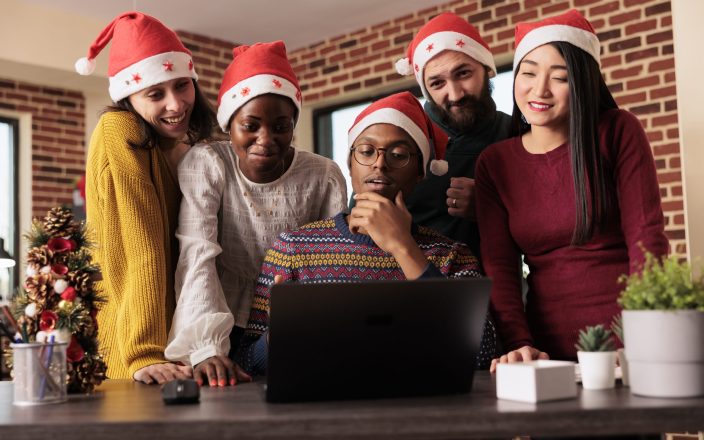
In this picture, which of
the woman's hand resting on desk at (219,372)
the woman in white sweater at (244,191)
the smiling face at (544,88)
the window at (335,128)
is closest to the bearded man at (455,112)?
the woman in white sweater at (244,191)

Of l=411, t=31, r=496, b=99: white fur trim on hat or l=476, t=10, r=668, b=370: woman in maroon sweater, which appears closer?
l=476, t=10, r=668, b=370: woman in maroon sweater

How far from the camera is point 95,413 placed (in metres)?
1.28

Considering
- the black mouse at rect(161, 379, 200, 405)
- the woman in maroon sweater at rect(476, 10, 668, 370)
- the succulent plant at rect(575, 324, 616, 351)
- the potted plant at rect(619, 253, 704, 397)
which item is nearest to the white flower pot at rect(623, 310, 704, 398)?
the potted plant at rect(619, 253, 704, 397)

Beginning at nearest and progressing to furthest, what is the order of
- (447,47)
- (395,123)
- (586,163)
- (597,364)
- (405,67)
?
(597,364) → (586,163) → (395,123) → (447,47) → (405,67)

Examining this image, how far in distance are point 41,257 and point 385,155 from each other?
857mm

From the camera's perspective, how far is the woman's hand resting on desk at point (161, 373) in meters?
1.74

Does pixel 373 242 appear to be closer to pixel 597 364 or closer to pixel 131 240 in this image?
pixel 131 240

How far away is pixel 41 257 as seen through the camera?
5.26 feet

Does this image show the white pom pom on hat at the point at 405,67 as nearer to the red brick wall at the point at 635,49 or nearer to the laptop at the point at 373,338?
the laptop at the point at 373,338

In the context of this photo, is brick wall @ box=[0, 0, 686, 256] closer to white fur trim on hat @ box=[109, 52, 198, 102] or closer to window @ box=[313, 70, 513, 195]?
window @ box=[313, 70, 513, 195]

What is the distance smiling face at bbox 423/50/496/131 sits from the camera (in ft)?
8.03

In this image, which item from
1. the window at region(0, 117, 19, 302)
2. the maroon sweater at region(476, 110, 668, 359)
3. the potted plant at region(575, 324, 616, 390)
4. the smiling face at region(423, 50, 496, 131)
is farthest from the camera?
the window at region(0, 117, 19, 302)

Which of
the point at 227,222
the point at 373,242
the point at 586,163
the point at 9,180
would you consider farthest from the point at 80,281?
the point at 9,180

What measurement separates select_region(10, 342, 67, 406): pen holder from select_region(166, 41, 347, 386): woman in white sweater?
0.43 meters
